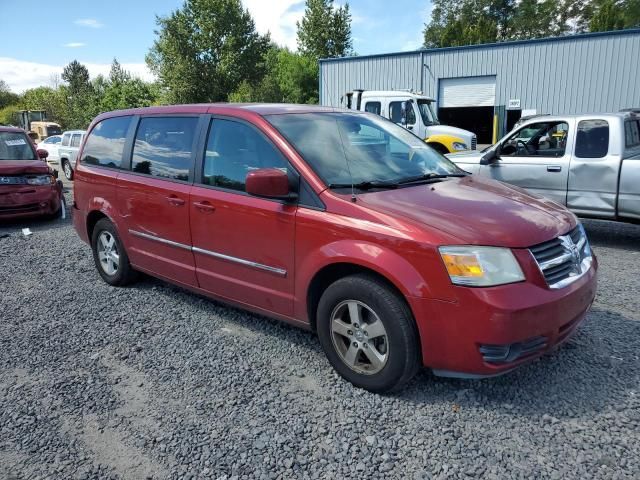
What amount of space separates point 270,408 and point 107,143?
11.5 feet

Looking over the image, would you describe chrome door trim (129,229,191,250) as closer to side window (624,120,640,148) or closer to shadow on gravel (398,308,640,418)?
shadow on gravel (398,308,640,418)

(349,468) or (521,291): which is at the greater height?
(521,291)

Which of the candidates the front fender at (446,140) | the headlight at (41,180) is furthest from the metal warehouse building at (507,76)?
the headlight at (41,180)

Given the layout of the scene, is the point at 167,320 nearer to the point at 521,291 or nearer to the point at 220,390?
the point at 220,390

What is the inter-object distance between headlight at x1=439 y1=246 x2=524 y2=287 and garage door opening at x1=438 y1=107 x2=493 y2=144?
22.4 m

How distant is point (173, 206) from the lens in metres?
4.20

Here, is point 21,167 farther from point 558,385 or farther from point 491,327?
point 558,385

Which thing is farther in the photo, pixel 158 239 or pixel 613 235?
pixel 613 235

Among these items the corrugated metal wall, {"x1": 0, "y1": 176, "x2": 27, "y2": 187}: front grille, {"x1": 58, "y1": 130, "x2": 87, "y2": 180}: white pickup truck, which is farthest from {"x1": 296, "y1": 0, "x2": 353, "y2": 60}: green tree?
{"x1": 0, "y1": 176, "x2": 27, "y2": 187}: front grille

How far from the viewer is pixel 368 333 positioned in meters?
3.09

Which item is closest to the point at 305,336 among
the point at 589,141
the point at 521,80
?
the point at 589,141

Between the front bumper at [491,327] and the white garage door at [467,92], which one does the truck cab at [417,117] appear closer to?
the white garage door at [467,92]

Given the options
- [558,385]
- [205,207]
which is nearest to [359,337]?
[558,385]

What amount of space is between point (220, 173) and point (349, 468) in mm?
2346
